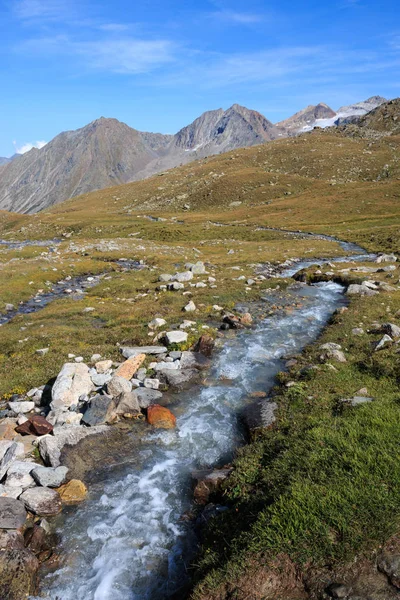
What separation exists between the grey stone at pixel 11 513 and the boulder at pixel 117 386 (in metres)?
5.87

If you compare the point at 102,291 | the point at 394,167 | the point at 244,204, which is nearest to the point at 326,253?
the point at 102,291

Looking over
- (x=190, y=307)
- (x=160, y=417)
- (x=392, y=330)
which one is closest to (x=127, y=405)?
(x=160, y=417)

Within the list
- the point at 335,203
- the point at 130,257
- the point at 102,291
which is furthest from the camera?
the point at 335,203

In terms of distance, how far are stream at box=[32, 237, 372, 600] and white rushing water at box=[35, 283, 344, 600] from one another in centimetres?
2

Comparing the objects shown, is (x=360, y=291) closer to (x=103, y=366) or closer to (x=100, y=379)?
(x=103, y=366)

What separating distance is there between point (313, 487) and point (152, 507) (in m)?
4.93

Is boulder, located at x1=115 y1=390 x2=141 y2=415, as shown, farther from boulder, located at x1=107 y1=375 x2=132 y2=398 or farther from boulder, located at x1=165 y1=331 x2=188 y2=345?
boulder, located at x1=165 y1=331 x2=188 y2=345

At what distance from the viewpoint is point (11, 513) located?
9.72 m

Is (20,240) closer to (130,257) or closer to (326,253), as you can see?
(130,257)

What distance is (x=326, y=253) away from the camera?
58.2 meters

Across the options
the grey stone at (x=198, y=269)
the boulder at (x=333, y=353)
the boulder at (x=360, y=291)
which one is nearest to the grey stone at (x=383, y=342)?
the boulder at (x=333, y=353)

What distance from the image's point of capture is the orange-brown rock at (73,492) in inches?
425

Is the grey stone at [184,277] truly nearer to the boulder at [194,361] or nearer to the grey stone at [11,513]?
the boulder at [194,361]

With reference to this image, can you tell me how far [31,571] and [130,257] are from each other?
53.0 metres
